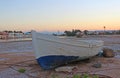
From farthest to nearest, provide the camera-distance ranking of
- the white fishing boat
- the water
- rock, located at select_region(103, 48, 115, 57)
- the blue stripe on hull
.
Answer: the water
rock, located at select_region(103, 48, 115, 57)
the blue stripe on hull
the white fishing boat

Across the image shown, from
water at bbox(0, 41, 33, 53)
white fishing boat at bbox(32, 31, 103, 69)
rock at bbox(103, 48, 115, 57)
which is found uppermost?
white fishing boat at bbox(32, 31, 103, 69)

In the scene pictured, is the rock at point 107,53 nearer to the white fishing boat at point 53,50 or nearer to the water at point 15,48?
the white fishing boat at point 53,50

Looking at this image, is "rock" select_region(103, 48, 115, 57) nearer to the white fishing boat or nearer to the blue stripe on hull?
the white fishing boat

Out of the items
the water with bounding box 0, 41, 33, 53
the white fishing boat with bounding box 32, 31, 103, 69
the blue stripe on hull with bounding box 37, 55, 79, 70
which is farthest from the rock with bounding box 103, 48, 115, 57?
the water with bounding box 0, 41, 33, 53

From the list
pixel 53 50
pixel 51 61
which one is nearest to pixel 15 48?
pixel 51 61

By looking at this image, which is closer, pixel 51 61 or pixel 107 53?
pixel 51 61

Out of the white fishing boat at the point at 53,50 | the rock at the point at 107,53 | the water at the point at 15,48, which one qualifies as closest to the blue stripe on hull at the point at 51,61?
the white fishing boat at the point at 53,50

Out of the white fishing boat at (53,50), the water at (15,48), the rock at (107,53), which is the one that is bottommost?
the water at (15,48)

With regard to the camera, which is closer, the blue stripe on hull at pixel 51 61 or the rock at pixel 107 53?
the blue stripe on hull at pixel 51 61

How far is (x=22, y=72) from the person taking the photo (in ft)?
35.0

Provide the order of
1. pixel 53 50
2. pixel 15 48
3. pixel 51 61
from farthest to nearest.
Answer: pixel 15 48 < pixel 51 61 < pixel 53 50

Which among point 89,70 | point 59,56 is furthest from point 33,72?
point 89,70

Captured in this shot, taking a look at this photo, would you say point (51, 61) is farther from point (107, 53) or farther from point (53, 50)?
point (107, 53)

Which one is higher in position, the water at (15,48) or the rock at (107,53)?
the rock at (107,53)
